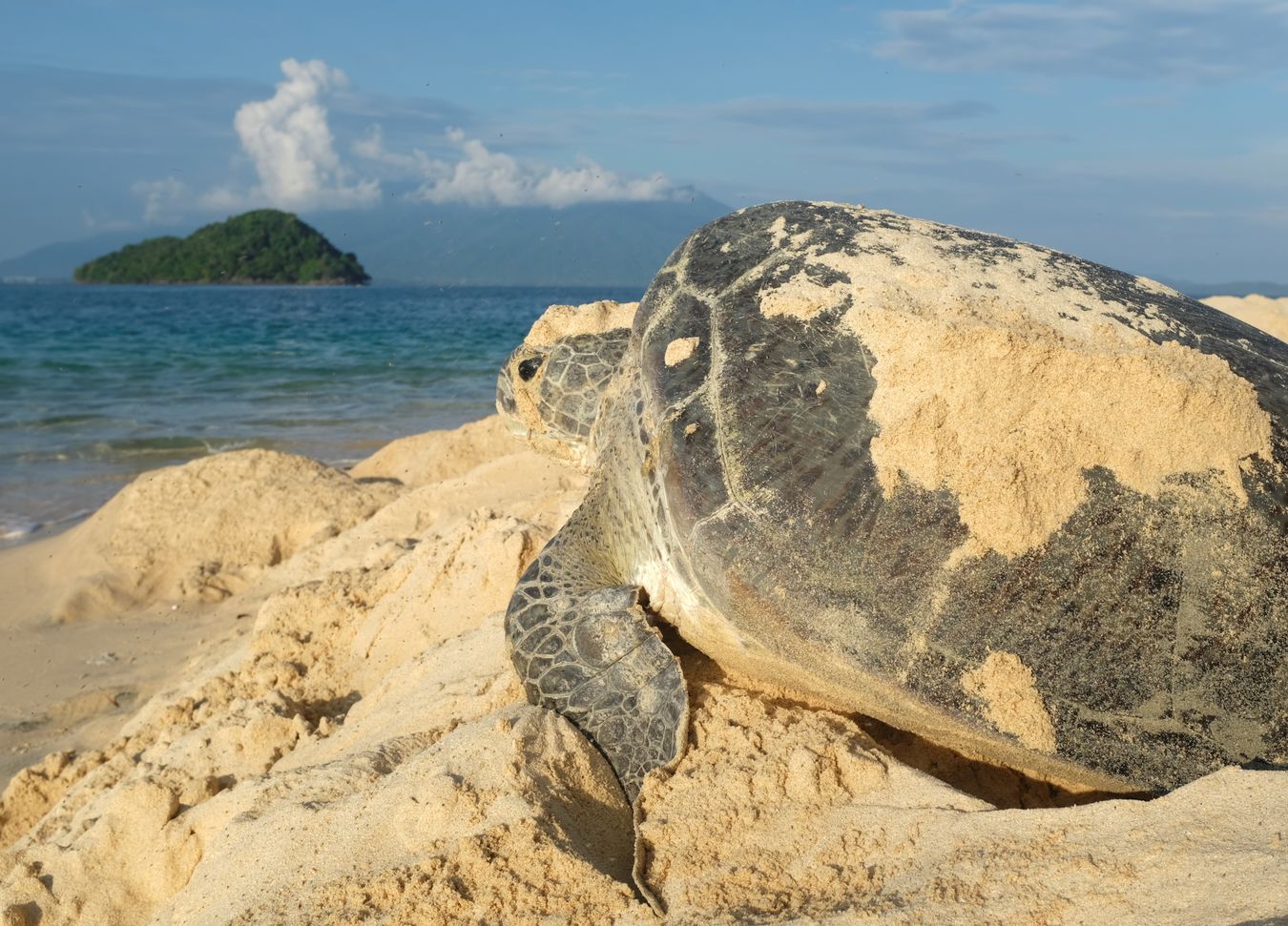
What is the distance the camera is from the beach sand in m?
1.57

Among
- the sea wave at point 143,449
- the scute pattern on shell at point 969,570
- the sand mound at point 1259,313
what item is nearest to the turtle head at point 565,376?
the scute pattern on shell at point 969,570

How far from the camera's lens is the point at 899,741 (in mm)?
2395

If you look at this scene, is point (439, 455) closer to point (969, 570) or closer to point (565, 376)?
point (565, 376)

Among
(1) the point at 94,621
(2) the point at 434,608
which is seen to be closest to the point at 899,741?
(2) the point at 434,608

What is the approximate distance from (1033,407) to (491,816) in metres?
1.44

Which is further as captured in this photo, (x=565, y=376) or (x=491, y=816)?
(x=565, y=376)

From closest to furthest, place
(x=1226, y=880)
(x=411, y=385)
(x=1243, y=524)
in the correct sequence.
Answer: (x=1226, y=880) → (x=1243, y=524) → (x=411, y=385)

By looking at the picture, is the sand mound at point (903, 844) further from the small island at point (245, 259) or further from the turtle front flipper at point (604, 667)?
the small island at point (245, 259)

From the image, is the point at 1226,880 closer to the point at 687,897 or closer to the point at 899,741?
the point at 687,897

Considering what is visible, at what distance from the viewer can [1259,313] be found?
6637 mm

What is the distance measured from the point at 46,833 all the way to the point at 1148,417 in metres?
3.12

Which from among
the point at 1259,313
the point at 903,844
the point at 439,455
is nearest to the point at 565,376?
the point at 903,844

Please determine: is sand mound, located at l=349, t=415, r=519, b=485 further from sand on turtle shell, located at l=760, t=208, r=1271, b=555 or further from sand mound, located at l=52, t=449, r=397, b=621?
sand on turtle shell, located at l=760, t=208, r=1271, b=555

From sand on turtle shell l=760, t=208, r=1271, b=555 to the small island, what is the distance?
64.3 metres
